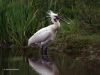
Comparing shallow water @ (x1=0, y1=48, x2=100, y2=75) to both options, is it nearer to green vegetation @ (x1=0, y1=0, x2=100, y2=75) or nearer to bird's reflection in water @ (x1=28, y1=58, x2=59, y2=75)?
green vegetation @ (x1=0, y1=0, x2=100, y2=75)

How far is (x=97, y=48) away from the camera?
14.7 metres

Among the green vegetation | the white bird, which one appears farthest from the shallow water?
the white bird

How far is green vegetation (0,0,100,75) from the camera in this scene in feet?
47.5

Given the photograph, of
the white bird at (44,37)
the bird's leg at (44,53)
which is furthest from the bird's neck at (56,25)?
the bird's leg at (44,53)

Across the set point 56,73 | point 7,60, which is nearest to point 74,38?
point 7,60

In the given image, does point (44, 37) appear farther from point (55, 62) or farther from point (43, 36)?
point (55, 62)

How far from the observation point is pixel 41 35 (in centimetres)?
1514

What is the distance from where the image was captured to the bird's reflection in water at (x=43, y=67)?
11784 millimetres

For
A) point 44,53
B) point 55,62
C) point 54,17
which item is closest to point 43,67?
point 55,62

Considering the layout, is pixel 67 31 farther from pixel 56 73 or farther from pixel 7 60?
pixel 56 73

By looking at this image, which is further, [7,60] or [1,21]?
[1,21]

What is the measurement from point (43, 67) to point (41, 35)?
2.69 metres

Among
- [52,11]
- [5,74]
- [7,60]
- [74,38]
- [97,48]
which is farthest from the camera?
[52,11]

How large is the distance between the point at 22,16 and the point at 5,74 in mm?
4691
